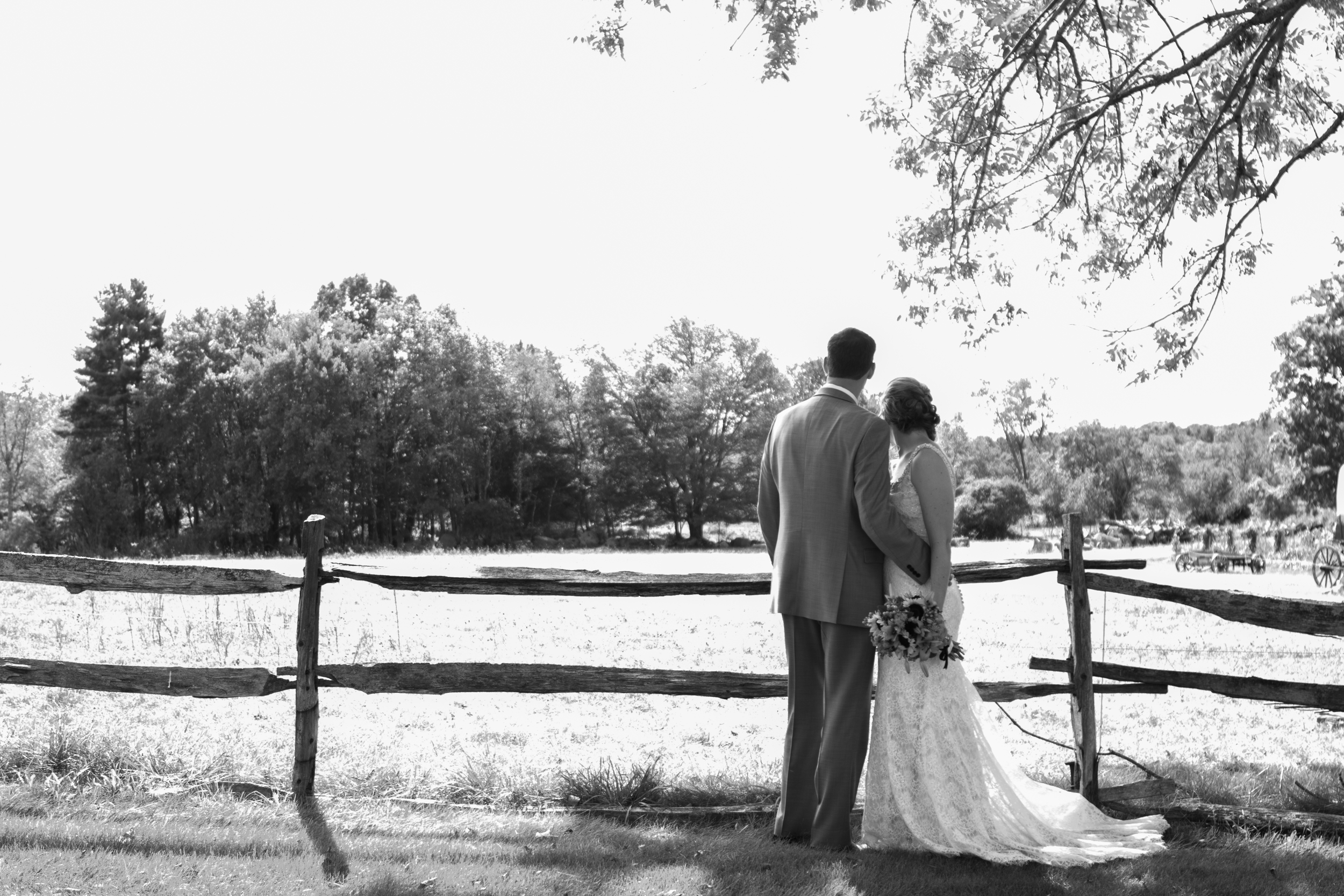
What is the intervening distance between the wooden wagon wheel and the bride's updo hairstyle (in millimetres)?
21232

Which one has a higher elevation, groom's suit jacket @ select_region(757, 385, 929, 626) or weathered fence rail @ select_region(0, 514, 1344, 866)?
groom's suit jacket @ select_region(757, 385, 929, 626)

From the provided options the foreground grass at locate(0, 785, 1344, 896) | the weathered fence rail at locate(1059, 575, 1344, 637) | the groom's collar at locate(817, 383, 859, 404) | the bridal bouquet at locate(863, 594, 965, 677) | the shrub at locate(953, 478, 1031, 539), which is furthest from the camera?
the shrub at locate(953, 478, 1031, 539)

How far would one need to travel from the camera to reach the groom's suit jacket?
16.0 feet

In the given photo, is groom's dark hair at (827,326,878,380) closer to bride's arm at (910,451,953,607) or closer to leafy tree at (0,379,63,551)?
bride's arm at (910,451,953,607)

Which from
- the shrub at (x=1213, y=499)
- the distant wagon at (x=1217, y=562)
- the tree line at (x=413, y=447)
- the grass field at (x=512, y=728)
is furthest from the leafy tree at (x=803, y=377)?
the grass field at (x=512, y=728)

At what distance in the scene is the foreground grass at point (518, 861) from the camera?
460 cm

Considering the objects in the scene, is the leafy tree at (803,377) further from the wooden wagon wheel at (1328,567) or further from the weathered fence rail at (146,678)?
the weathered fence rail at (146,678)

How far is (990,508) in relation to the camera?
52.8 metres

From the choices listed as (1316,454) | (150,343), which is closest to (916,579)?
(1316,454)

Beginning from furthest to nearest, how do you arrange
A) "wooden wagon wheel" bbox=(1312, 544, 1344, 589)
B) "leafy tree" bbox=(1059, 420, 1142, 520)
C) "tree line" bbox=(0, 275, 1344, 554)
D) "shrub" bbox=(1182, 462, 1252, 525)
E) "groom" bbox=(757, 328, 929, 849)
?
1. "leafy tree" bbox=(1059, 420, 1142, 520)
2. "shrub" bbox=(1182, 462, 1252, 525)
3. "tree line" bbox=(0, 275, 1344, 554)
4. "wooden wagon wheel" bbox=(1312, 544, 1344, 589)
5. "groom" bbox=(757, 328, 929, 849)

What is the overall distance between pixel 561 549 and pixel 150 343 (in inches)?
1051

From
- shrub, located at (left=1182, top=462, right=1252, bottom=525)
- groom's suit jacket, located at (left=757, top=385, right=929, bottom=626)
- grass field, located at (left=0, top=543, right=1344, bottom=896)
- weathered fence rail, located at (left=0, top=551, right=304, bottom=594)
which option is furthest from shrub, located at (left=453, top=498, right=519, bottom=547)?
groom's suit jacket, located at (left=757, top=385, right=929, bottom=626)

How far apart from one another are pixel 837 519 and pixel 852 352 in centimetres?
76

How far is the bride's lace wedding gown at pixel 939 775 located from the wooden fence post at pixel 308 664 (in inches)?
120
